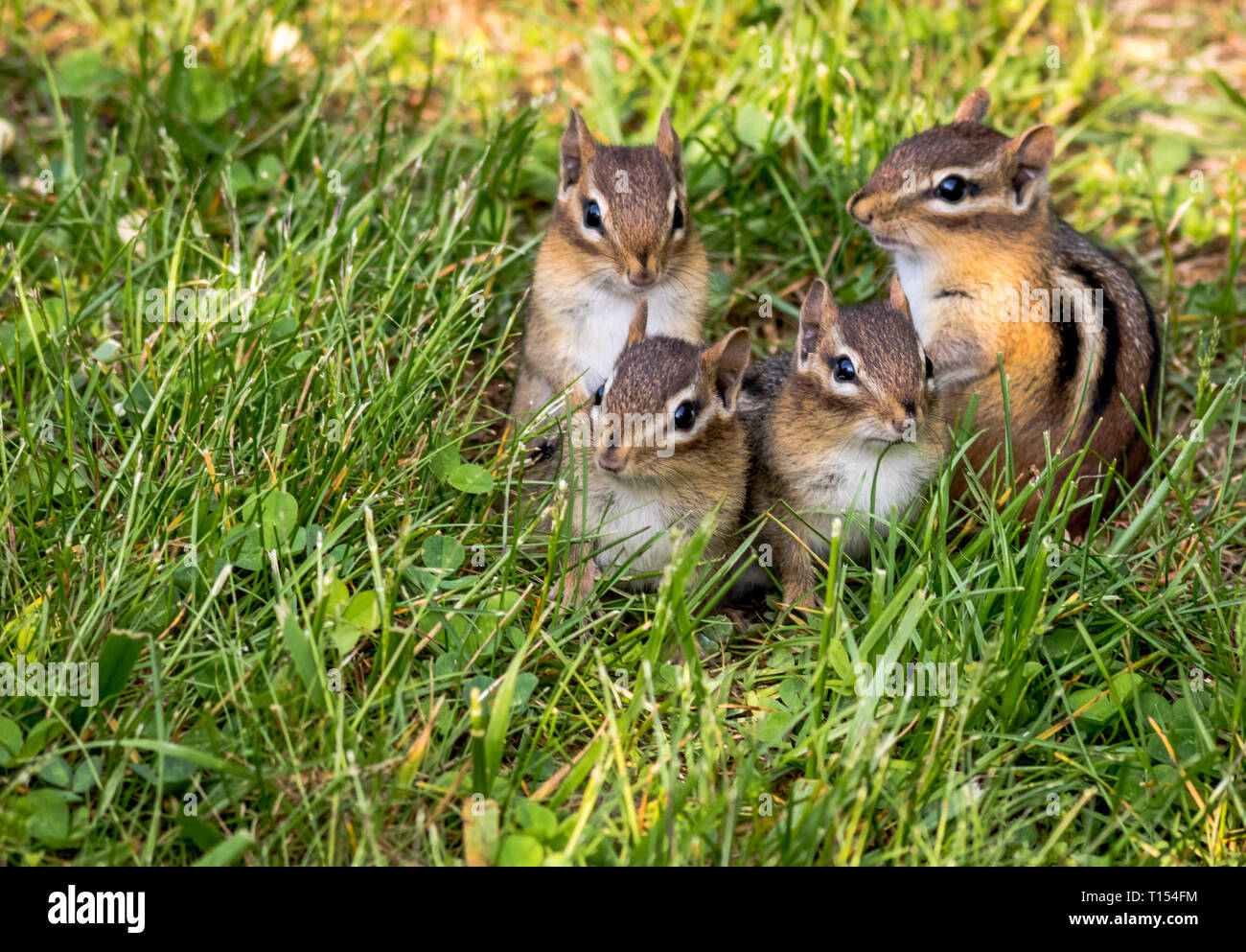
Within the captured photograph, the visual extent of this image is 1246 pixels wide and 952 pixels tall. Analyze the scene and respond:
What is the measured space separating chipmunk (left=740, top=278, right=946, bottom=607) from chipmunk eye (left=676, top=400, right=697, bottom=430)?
430 millimetres

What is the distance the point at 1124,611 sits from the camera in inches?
165

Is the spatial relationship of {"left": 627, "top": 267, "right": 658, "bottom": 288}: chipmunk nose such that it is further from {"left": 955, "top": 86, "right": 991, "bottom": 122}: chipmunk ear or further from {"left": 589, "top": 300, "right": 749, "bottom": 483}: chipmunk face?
{"left": 955, "top": 86, "right": 991, "bottom": 122}: chipmunk ear

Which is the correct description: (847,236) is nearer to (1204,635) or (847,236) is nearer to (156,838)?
(1204,635)

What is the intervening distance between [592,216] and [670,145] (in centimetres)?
54

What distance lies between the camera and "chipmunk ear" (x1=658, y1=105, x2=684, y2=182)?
16.8 feet

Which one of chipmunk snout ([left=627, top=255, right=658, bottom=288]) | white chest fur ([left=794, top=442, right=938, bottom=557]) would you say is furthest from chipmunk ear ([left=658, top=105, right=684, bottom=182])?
white chest fur ([left=794, top=442, right=938, bottom=557])

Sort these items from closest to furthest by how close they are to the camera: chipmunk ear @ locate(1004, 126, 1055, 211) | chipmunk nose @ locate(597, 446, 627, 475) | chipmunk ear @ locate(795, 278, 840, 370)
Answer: chipmunk nose @ locate(597, 446, 627, 475), chipmunk ear @ locate(795, 278, 840, 370), chipmunk ear @ locate(1004, 126, 1055, 211)

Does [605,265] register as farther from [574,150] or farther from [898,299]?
[898,299]

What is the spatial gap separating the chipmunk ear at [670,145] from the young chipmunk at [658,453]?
0.86 meters

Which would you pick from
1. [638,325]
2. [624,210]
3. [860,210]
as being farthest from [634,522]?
[860,210]

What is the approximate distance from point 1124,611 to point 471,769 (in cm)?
225

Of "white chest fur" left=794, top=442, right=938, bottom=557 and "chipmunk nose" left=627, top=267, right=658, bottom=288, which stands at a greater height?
"chipmunk nose" left=627, top=267, right=658, bottom=288

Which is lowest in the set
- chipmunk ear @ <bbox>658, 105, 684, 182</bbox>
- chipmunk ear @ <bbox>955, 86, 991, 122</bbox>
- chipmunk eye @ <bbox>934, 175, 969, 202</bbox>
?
chipmunk eye @ <bbox>934, 175, 969, 202</bbox>

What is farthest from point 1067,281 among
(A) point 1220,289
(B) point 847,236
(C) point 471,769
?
(C) point 471,769
